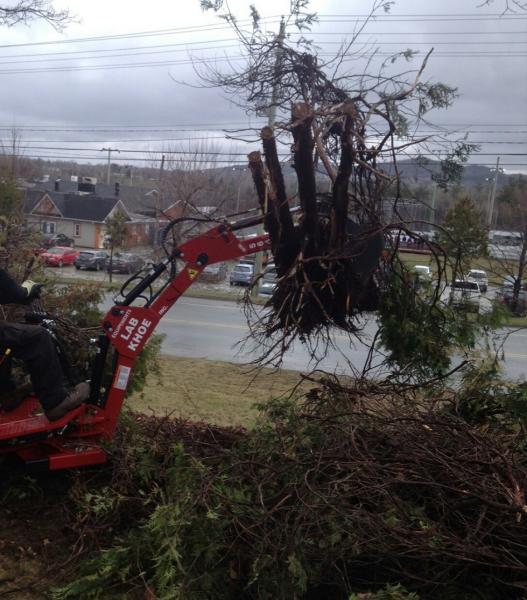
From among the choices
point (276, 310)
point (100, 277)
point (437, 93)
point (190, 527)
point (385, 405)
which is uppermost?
point (437, 93)

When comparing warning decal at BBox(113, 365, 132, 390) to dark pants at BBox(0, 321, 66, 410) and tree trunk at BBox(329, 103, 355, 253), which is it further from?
tree trunk at BBox(329, 103, 355, 253)

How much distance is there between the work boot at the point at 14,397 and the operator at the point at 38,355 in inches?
19.0

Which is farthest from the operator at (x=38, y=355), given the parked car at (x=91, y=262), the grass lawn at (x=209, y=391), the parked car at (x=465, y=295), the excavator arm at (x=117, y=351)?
the parked car at (x=91, y=262)

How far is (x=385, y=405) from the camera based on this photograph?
526 centimetres

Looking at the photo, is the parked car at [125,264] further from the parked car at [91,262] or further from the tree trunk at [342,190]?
the tree trunk at [342,190]

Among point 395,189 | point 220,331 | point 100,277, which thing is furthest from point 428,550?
point 100,277

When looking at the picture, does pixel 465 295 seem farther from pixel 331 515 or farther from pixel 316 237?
pixel 331 515

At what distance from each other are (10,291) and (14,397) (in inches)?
36.1

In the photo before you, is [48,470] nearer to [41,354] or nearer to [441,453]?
[41,354]

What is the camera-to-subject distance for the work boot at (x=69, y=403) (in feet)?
15.5

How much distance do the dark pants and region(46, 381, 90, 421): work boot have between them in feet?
0.11

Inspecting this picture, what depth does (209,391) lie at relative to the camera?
36.0 feet

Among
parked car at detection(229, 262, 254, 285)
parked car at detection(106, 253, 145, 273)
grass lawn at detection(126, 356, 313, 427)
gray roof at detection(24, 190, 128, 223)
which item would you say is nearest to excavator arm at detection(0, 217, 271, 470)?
grass lawn at detection(126, 356, 313, 427)

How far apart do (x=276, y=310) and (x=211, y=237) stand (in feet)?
2.47
